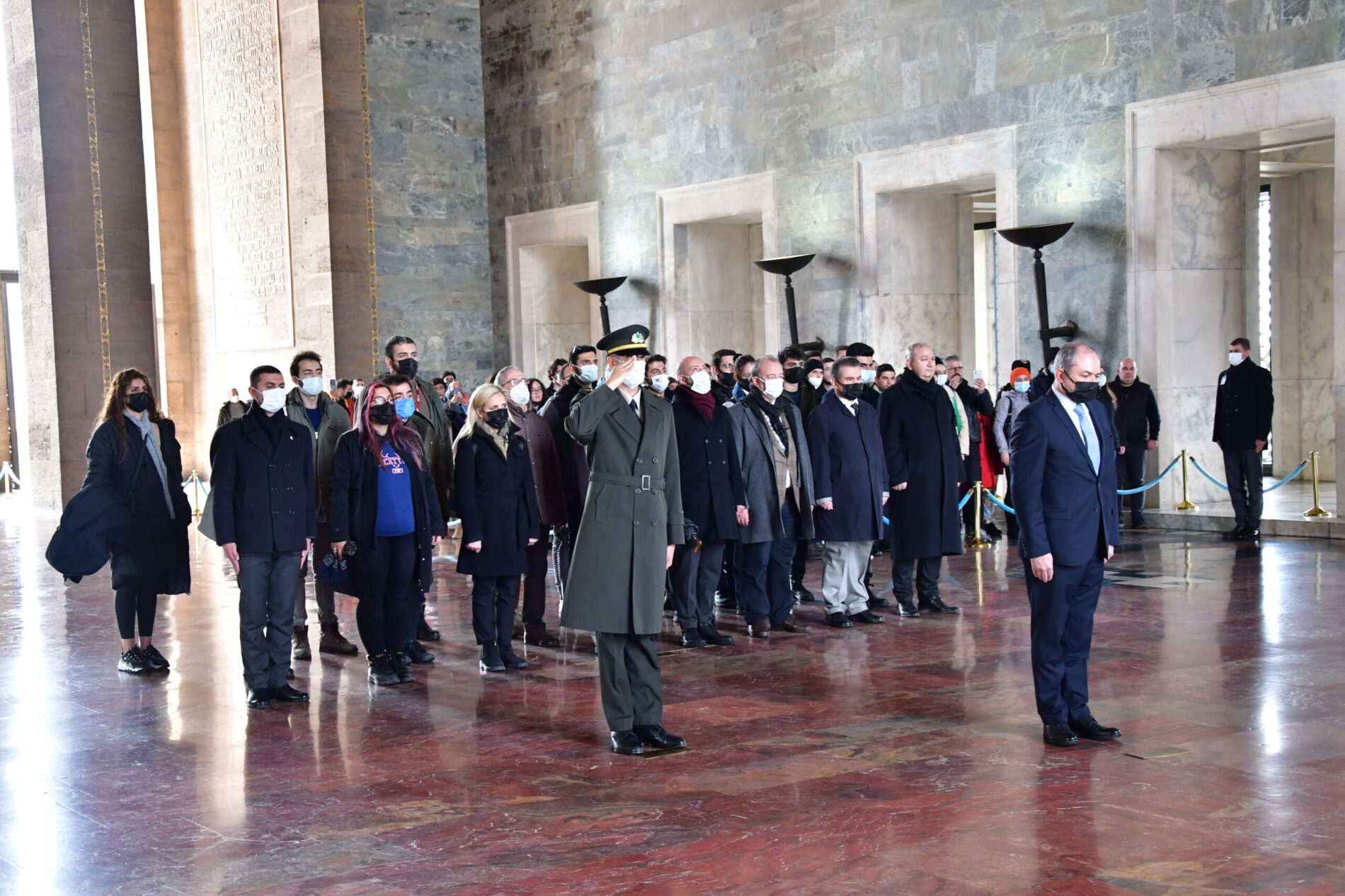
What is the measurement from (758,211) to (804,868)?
47.4 feet

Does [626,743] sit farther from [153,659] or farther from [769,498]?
[153,659]

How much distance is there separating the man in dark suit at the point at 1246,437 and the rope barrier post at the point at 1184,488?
0.69 metres

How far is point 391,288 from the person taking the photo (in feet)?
60.5

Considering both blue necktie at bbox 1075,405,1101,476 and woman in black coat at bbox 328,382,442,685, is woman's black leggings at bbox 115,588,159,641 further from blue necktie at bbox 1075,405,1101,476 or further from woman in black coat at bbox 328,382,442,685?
blue necktie at bbox 1075,405,1101,476

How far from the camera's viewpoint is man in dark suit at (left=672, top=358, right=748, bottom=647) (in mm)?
8672

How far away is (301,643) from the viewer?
8859mm

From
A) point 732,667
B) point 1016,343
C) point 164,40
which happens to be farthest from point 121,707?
point 164,40

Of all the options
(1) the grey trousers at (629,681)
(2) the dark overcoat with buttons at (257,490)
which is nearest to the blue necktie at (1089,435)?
(1) the grey trousers at (629,681)

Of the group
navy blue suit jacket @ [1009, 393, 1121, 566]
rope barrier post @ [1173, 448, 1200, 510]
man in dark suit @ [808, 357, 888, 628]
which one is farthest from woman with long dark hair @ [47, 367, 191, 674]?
rope barrier post @ [1173, 448, 1200, 510]

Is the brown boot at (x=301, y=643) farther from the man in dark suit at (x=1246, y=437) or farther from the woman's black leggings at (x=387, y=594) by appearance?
the man in dark suit at (x=1246, y=437)

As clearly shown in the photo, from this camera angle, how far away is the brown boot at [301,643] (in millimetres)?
8703

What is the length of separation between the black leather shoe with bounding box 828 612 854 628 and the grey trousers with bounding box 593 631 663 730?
310 cm

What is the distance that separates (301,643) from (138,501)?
4.55 feet

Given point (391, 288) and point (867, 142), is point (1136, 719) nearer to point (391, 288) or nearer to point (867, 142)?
point (867, 142)
